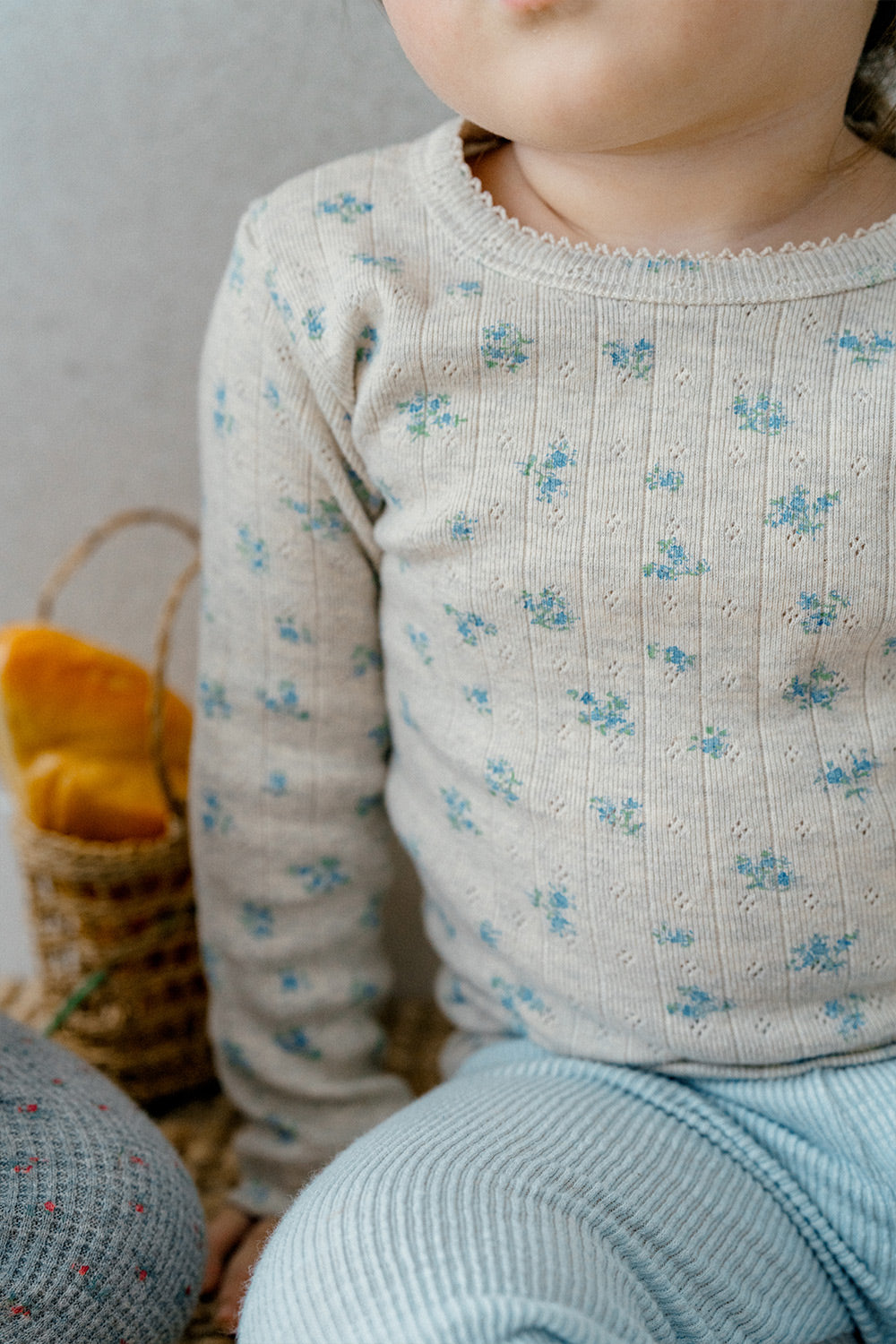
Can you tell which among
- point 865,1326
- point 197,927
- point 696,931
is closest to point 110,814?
point 197,927

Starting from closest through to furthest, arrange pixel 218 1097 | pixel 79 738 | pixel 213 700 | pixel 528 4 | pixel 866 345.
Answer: pixel 528 4
pixel 866 345
pixel 213 700
pixel 79 738
pixel 218 1097

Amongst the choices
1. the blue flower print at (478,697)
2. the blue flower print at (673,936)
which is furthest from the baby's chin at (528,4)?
the blue flower print at (673,936)

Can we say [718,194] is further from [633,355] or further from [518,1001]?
[518,1001]

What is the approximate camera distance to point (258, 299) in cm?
76

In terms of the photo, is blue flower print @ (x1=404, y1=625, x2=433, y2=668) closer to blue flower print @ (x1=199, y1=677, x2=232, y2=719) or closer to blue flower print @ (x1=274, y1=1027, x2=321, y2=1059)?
blue flower print @ (x1=199, y1=677, x2=232, y2=719)

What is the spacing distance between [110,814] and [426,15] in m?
0.60

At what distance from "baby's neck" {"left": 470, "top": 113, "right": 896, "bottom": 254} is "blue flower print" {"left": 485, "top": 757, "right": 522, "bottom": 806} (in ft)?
0.93

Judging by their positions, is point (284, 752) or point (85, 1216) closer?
point (85, 1216)

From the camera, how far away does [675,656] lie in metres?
0.70

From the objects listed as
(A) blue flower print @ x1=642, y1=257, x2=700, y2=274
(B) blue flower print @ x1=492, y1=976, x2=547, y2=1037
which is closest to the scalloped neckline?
(A) blue flower print @ x1=642, y1=257, x2=700, y2=274

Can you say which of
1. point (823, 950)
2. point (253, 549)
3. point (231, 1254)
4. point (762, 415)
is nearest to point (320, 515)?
point (253, 549)

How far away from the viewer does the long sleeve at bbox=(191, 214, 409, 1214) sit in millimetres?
778

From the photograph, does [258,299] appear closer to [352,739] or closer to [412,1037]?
[352,739]

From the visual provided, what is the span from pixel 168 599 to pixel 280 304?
348 millimetres
